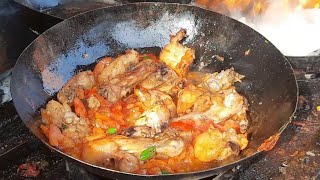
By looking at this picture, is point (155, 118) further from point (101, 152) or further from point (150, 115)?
point (101, 152)

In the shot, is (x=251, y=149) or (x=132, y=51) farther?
(x=132, y=51)

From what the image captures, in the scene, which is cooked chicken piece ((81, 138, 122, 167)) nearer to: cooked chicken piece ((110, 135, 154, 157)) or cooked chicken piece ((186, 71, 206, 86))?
cooked chicken piece ((110, 135, 154, 157))

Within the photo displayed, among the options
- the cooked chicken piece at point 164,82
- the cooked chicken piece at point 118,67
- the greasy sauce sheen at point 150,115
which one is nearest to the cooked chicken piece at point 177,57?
the greasy sauce sheen at point 150,115

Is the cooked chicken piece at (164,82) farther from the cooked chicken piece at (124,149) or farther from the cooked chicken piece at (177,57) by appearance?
the cooked chicken piece at (124,149)

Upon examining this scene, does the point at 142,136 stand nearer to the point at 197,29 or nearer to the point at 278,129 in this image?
the point at 278,129

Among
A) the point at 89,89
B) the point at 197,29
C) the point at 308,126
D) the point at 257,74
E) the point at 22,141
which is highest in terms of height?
the point at 197,29

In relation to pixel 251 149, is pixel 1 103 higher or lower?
lower

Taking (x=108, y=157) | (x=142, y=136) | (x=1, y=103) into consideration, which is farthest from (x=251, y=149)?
(x=1, y=103)
